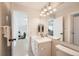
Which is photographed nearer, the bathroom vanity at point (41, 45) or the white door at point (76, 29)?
the white door at point (76, 29)

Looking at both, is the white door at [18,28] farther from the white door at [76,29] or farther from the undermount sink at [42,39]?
the white door at [76,29]

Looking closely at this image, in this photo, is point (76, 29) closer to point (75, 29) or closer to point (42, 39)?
point (75, 29)

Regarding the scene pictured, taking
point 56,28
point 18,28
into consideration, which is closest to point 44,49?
point 56,28

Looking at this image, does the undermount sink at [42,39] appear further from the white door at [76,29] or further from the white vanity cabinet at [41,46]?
the white door at [76,29]

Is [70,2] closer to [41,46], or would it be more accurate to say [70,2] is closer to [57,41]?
[57,41]

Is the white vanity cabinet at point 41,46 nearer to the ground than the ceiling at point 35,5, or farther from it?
nearer to the ground

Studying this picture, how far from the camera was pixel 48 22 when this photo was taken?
1.57m

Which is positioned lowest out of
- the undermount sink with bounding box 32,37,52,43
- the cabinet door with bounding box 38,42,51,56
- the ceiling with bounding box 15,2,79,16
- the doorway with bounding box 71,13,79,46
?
the cabinet door with bounding box 38,42,51,56

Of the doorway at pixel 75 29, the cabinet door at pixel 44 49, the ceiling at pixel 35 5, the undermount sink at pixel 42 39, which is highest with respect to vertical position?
the ceiling at pixel 35 5

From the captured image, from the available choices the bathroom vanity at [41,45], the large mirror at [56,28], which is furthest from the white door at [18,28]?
the large mirror at [56,28]

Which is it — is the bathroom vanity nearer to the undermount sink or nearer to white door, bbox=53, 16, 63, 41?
the undermount sink

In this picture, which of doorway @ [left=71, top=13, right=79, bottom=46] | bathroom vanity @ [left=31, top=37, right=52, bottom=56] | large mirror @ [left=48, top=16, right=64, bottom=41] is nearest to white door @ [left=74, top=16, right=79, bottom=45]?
doorway @ [left=71, top=13, right=79, bottom=46]

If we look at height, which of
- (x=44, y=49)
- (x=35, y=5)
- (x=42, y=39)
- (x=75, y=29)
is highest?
(x=35, y=5)

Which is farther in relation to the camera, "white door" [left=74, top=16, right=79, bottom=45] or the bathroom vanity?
the bathroom vanity
